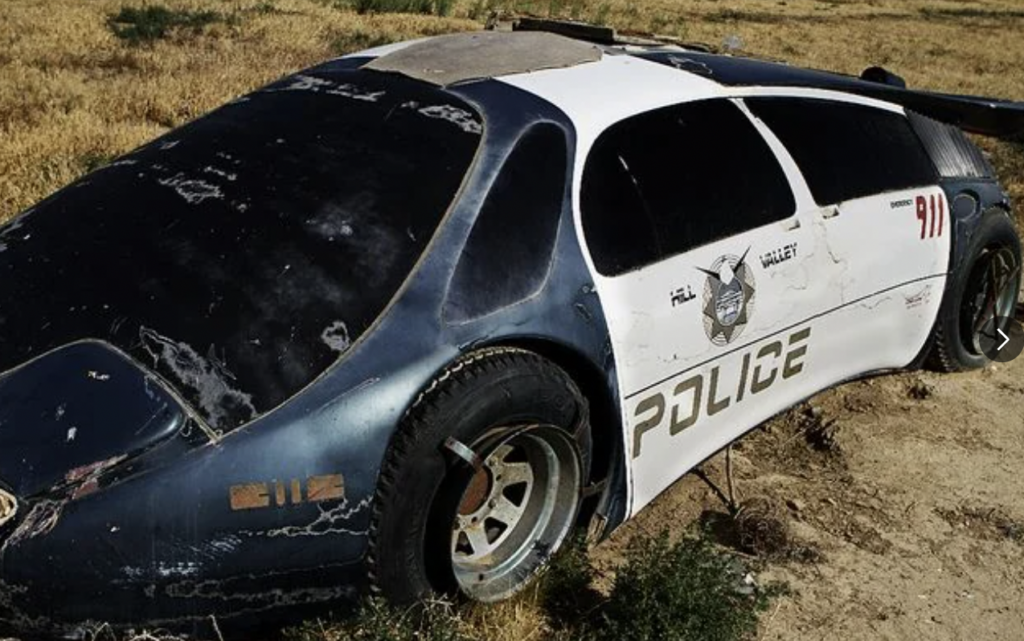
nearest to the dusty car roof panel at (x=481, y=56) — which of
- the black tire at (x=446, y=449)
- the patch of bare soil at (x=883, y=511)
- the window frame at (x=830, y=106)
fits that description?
the window frame at (x=830, y=106)

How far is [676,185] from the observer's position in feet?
11.1

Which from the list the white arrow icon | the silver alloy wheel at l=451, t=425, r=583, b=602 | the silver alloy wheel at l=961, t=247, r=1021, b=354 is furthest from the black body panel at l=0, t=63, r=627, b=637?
the white arrow icon

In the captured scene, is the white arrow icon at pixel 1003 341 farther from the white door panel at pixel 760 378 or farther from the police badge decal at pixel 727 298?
the police badge decal at pixel 727 298

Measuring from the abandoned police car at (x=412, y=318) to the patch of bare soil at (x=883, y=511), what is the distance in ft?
1.27

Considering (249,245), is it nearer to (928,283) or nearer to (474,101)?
(474,101)

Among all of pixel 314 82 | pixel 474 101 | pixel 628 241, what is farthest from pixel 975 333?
pixel 314 82

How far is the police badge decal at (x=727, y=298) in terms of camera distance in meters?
3.37

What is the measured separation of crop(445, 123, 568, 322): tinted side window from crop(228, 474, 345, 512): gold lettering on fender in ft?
1.73

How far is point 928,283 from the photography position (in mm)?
4496

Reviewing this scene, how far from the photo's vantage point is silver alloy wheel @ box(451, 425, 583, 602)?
115 inches

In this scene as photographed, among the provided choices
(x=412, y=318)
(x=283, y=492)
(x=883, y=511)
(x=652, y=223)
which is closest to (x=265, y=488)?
(x=283, y=492)

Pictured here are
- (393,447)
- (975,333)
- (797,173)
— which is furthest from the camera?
(975,333)

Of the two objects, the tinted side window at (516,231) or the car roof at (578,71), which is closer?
the tinted side window at (516,231)

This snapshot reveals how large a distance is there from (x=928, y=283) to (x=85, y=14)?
13.2 metres
